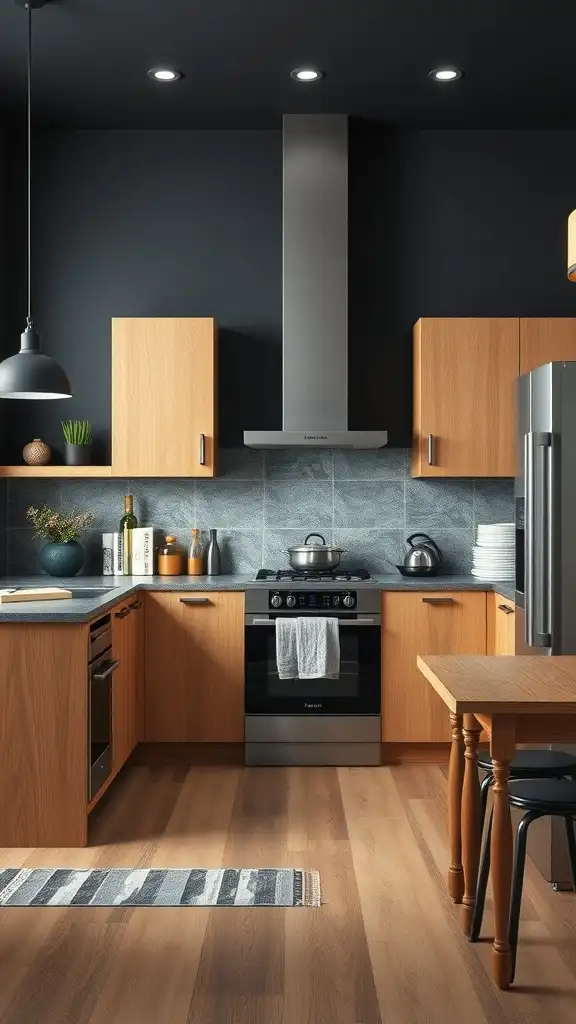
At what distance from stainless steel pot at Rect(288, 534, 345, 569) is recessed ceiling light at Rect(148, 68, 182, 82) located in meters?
2.27

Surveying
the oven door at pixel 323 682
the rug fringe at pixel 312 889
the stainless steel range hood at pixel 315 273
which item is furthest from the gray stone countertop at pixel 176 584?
the rug fringe at pixel 312 889

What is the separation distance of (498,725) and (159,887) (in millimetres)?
1387

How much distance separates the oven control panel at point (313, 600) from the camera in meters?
4.75

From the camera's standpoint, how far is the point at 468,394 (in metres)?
4.95

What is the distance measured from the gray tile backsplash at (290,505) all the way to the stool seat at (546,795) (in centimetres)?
266

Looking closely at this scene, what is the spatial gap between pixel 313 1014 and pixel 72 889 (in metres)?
1.08

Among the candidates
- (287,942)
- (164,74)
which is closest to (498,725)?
(287,942)

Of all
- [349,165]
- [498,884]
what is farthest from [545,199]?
[498,884]

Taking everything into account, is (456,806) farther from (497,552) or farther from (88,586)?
(88,586)

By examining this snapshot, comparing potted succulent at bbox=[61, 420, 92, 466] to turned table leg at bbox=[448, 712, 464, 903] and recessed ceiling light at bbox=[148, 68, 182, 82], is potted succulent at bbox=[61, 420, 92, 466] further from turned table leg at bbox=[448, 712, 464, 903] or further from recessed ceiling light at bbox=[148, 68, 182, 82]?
turned table leg at bbox=[448, 712, 464, 903]

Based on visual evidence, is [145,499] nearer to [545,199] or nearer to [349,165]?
[349,165]

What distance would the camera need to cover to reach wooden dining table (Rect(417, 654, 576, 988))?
2.46 meters

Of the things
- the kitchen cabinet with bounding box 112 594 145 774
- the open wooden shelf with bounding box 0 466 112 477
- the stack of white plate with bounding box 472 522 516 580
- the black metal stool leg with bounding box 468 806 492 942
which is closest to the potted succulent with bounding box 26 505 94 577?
the open wooden shelf with bounding box 0 466 112 477

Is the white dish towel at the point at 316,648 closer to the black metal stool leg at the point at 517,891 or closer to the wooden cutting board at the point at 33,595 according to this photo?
the wooden cutting board at the point at 33,595
